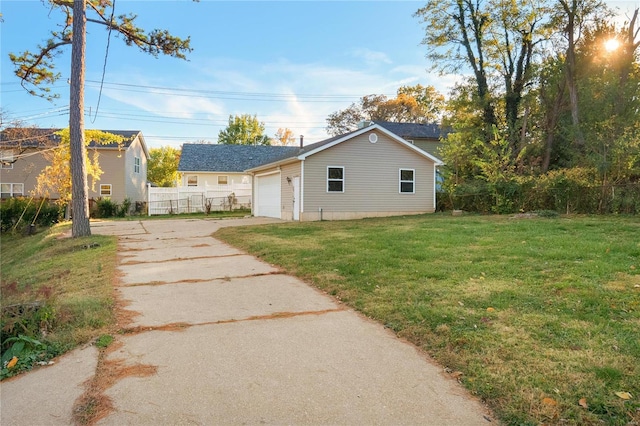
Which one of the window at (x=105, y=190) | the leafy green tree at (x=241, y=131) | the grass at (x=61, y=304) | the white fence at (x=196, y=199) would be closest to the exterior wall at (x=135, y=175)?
the window at (x=105, y=190)

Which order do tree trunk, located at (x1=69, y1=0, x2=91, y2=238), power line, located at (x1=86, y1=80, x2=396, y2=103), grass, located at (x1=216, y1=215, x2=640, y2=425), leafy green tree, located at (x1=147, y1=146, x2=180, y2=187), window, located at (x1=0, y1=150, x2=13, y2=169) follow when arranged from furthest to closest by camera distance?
leafy green tree, located at (x1=147, y1=146, x2=180, y2=187) < power line, located at (x1=86, y1=80, x2=396, y2=103) < window, located at (x1=0, y1=150, x2=13, y2=169) < tree trunk, located at (x1=69, y1=0, x2=91, y2=238) < grass, located at (x1=216, y1=215, x2=640, y2=425)

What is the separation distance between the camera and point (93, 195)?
28.3 metres

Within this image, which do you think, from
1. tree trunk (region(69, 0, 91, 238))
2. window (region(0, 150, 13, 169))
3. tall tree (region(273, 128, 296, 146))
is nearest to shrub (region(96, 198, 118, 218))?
window (region(0, 150, 13, 169))

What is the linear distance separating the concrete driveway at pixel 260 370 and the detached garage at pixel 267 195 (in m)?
14.8

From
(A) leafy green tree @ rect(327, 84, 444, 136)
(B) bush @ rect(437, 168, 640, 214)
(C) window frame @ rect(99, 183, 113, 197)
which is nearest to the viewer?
(B) bush @ rect(437, 168, 640, 214)

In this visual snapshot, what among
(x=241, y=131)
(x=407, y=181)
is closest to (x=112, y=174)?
(x=407, y=181)

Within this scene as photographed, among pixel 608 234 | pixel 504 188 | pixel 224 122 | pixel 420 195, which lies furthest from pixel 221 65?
pixel 224 122

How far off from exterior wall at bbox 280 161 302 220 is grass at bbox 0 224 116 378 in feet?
32.3

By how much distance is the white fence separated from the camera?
88.0 feet

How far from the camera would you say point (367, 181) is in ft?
60.0

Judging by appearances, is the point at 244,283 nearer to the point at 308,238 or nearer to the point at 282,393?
the point at 282,393

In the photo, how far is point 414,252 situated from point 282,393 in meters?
5.15

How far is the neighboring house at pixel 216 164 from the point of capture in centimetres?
3238

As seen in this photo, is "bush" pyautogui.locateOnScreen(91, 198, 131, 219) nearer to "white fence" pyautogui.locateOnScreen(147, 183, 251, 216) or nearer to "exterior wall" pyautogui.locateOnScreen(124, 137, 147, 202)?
"white fence" pyautogui.locateOnScreen(147, 183, 251, 216)
